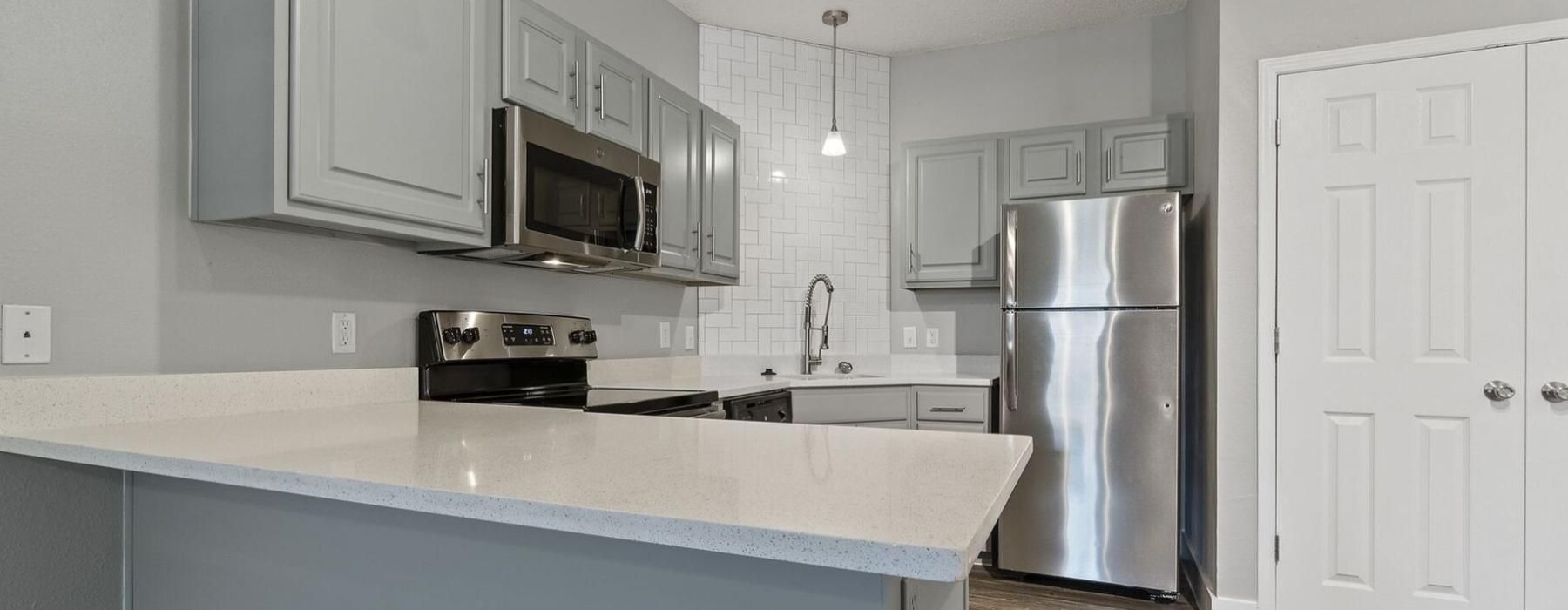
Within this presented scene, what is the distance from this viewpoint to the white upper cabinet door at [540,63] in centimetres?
221

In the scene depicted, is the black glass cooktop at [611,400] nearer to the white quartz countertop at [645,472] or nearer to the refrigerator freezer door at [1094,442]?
the white quartz countertop at [645,472]

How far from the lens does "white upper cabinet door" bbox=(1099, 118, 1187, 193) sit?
3.46m

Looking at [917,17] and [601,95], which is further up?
[917,17]

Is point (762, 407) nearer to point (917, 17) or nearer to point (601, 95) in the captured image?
point (601, 95)

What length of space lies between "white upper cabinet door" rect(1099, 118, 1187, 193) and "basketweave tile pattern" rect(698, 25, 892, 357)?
3.88 feet

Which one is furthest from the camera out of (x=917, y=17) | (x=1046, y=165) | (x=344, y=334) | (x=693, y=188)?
(x=917, y=17)

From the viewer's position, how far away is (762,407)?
3.08 m

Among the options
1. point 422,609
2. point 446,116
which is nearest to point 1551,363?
point 422,609

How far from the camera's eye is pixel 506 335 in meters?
2.50

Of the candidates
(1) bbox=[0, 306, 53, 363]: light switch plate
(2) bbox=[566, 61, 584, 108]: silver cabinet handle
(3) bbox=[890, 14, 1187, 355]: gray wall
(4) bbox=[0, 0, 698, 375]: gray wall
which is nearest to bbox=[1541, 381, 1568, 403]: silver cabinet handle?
(3) bbox=[890, 14, 1187, 355]: gray wall

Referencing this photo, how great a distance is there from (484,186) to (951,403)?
2.23 metres

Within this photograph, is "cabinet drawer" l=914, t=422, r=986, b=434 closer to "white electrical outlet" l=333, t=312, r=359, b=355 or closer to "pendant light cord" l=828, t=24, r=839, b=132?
"pendant light cord" l=828, t=24, r=839, b=132

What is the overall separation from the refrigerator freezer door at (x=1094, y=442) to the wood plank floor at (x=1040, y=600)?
7 cm

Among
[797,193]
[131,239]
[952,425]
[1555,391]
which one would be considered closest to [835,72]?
[797,193]
